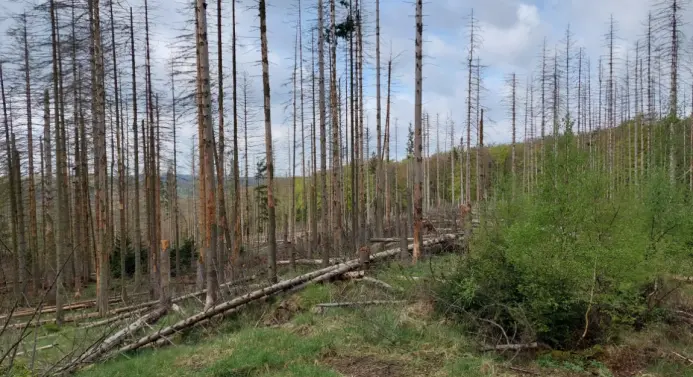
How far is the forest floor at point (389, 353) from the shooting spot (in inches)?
225

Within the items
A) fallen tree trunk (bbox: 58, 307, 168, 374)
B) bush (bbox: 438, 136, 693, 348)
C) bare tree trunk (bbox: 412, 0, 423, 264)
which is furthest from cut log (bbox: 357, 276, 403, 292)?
fallen tree trunk (bbox: 58, 307, 168, 374)

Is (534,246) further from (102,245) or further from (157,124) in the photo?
(157,124)

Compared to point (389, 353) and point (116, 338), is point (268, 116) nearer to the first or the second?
point (116, 338)

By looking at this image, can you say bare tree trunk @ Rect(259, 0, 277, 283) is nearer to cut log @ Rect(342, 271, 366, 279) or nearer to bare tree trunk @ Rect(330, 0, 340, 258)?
cut log @ Rect(342, 271, 366, 279)

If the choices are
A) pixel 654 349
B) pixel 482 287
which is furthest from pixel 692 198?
pixel 482 287

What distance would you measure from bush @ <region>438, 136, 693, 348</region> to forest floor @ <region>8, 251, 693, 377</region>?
0.38 metres

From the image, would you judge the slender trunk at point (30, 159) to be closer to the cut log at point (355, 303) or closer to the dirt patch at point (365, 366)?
the cut log at point (355, 303)

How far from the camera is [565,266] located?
5.94 meters

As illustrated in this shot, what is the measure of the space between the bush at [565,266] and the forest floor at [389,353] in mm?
382

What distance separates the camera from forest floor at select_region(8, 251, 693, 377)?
5727mm

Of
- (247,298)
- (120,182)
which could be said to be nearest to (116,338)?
(247,298)

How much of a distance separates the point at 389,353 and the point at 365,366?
22.3 inches

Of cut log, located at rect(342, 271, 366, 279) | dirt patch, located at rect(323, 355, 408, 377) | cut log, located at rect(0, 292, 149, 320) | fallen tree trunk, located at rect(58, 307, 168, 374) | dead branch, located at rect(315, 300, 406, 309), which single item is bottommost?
cut log, located at rect(0, 292, 149, 320)

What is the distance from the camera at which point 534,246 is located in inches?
241
